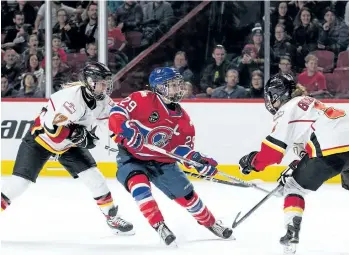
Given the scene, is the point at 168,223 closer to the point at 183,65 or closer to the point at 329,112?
the point at 329,112

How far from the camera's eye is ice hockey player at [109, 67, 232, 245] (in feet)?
13.4

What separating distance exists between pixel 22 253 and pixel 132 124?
2.54 ft

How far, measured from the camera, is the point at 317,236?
14.1 feet

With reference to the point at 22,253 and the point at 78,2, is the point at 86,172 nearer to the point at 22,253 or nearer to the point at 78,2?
the point at 22,253

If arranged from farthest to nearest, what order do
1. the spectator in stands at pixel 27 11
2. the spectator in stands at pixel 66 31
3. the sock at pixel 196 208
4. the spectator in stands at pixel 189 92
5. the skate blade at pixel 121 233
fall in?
1. the spectator in stands at pixel 27 11
2. the spectator in stands at pixel 66 31
3. the spectator in stands at pixel 189 92
4. the skate blade at pixel 121 233
5. the sock at pixel 196 208

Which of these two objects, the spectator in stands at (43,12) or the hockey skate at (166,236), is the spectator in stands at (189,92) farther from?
the hockey skate at (166,236)

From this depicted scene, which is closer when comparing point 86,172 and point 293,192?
point 293,192

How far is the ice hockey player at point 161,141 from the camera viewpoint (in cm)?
407

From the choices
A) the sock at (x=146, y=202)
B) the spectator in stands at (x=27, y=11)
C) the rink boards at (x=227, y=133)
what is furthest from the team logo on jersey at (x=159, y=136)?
the spectator in stands at (x=27, y=11)

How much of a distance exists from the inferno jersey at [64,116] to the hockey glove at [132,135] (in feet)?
1.12

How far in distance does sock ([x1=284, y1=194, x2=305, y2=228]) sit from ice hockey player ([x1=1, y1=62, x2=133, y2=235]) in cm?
99

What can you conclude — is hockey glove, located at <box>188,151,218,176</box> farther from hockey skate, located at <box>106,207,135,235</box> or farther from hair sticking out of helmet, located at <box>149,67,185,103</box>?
hockey skate, located at <box>106,207,135,235</box>

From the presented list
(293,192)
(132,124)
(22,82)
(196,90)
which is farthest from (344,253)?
(22,82)

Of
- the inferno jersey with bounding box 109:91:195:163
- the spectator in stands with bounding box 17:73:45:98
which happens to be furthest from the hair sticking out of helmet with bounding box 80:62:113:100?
the spectator in stands with bounding box 17:73:45:98
